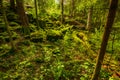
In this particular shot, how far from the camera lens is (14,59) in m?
8.42

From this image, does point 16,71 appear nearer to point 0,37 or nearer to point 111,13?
point 0,37

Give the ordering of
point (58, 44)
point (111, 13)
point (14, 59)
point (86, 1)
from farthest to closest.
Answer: point (58, 44) → point (86, 1) → point (14, 59) → point (111, 13)

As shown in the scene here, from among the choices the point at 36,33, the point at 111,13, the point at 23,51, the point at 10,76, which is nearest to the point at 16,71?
the point at 10,76

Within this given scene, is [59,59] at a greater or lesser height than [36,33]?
lesser

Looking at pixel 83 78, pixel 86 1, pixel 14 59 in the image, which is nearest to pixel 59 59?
pixel 83 78

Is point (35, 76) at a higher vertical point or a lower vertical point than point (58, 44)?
lower

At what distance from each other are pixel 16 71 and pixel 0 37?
372cm

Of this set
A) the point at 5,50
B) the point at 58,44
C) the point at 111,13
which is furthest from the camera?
the point at 58,44

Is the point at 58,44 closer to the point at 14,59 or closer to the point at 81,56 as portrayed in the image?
the point at 81,56

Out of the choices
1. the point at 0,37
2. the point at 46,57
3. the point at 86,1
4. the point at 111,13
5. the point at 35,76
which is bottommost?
the point at 35,76

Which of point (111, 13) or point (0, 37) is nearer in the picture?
point (111, 13)

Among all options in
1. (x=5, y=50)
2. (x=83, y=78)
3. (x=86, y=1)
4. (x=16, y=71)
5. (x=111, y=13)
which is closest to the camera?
(x=111, y=13)

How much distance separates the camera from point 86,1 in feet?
31.7

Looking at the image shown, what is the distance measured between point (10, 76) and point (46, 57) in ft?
7.76
